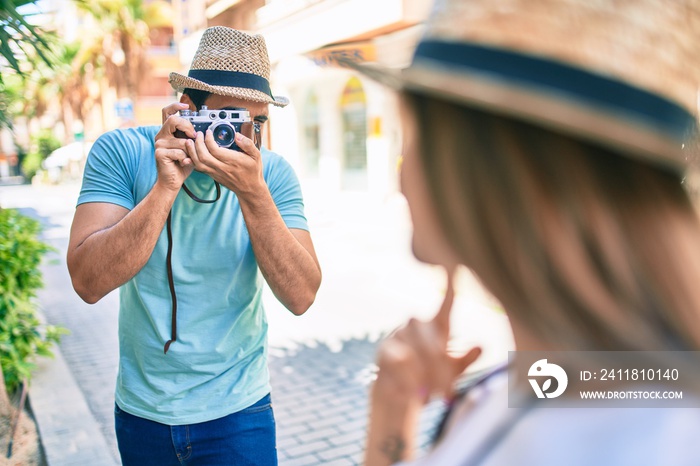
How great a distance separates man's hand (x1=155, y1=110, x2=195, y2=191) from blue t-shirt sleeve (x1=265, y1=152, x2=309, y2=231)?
1.01ft

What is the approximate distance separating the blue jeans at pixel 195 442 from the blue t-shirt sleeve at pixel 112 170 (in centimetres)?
65

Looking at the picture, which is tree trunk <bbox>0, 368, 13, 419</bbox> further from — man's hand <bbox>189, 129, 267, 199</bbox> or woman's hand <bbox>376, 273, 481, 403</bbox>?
woman's hand <bbox>376, 273, 481, 403</bbox>

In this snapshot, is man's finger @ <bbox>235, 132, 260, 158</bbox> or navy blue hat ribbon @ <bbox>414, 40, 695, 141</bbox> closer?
navy blue hat ribbon @ <bbox>414, 40, 695, 141</bbox>

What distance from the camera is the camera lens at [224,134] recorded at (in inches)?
69.5

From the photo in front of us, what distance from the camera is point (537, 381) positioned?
673 mm

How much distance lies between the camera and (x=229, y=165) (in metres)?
1.70

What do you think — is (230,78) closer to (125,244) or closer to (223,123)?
(223,123)

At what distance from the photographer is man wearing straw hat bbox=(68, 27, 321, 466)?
171 cm

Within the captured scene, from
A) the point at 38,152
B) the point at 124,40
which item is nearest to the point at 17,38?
the point at 124,40

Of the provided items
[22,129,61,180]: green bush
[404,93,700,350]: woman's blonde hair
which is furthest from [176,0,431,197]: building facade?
[22,129,61,180]: green bush

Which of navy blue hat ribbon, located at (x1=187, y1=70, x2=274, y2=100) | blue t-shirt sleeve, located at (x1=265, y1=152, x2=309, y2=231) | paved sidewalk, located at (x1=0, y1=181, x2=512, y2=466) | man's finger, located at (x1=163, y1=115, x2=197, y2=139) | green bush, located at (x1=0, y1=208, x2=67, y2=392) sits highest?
navy blue hat ribbon, located at (x1=187, y1=70, x2=274, y2=100)

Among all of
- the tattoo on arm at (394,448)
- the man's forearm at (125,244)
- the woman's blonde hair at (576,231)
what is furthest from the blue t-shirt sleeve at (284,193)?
the woman's blonde hair at (576,231)

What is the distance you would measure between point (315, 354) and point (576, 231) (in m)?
5.16

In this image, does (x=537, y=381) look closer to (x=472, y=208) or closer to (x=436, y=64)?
(x=472, y=208)
